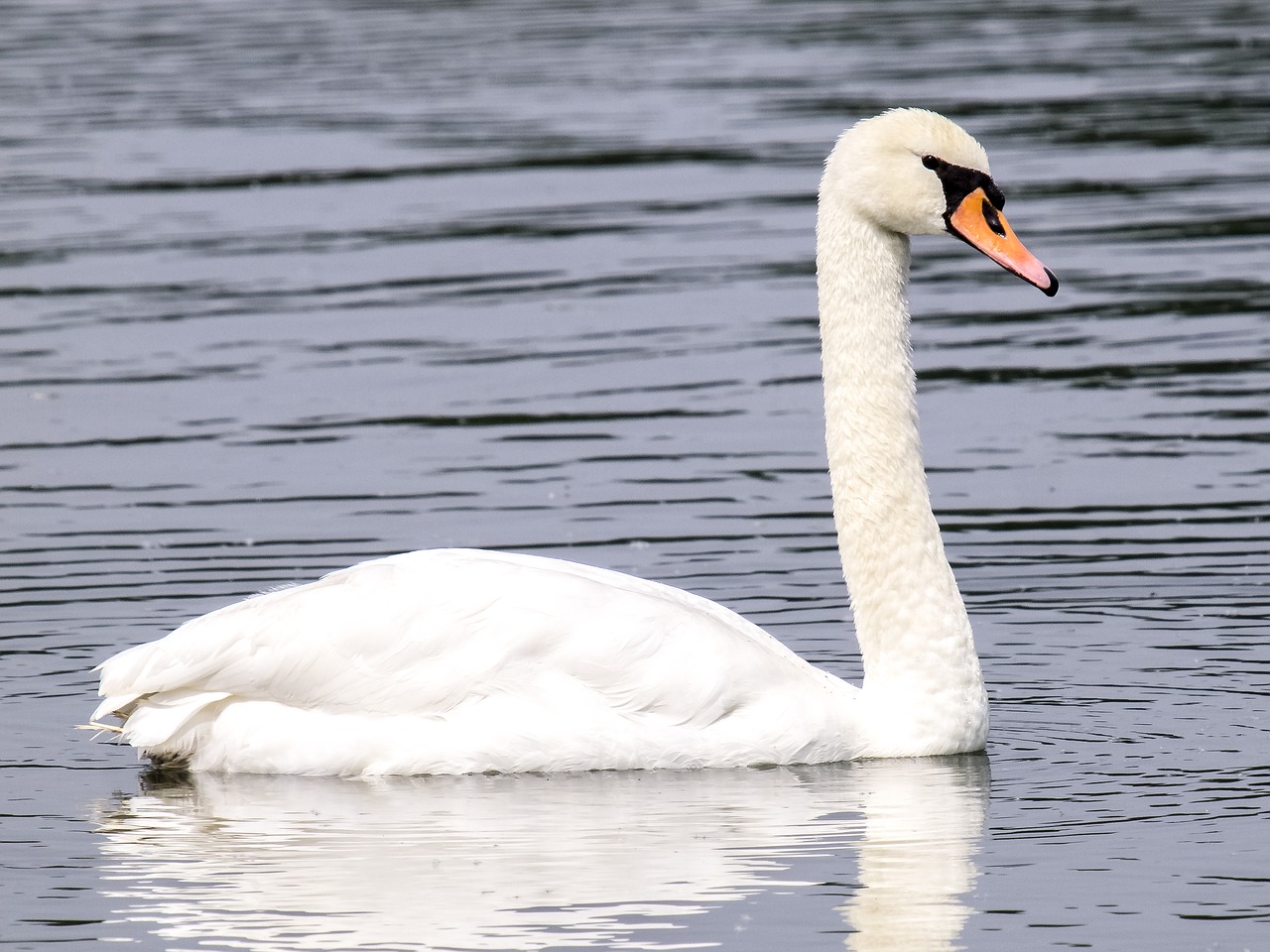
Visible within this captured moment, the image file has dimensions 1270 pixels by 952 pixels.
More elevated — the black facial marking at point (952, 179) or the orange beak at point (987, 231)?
the black facial marking at point (952, 179)

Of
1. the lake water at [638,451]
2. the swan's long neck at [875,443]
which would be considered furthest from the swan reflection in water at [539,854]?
the swan's long neck at [875,443]

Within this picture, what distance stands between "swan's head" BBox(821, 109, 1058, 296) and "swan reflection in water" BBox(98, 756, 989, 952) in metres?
1.83

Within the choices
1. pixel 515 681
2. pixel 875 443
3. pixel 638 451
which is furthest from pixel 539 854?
pixel 638 451

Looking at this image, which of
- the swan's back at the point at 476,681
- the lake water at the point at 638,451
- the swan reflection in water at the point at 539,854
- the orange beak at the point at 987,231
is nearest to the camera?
the swan reflection in water at the point at 539,854

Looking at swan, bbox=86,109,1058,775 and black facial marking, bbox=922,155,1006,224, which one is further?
black facial marking, bbox=922,155,1006,224

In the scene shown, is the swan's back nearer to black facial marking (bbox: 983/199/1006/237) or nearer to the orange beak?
the orange beak

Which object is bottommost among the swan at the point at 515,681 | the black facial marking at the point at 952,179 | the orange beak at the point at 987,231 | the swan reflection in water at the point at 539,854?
the swan reflection in water at the point at 539,854

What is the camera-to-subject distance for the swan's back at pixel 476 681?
28.6 ft

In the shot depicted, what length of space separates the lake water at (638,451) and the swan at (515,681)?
0.13 metres

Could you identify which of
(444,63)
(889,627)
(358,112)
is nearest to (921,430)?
(889,627)

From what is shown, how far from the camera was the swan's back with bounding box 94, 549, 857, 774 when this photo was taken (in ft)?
28.6

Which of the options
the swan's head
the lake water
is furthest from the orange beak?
the lake water

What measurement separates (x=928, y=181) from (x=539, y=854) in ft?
9.41

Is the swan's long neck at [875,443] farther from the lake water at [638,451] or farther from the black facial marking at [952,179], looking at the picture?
the lake water at [638,451]
